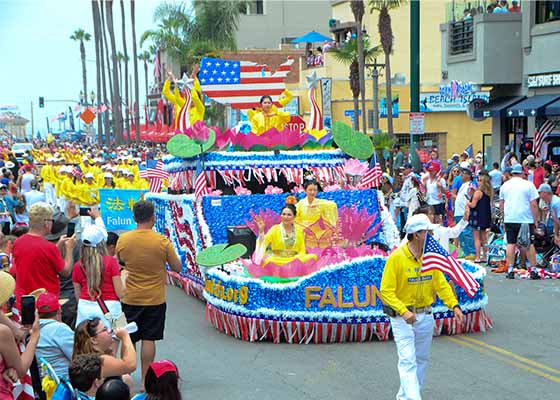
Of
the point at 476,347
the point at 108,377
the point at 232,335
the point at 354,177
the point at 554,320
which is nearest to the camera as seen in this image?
the point at 108,377

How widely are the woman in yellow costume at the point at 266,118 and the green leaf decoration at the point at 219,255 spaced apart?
13.2 ft

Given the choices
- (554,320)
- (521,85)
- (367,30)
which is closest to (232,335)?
(554,320)

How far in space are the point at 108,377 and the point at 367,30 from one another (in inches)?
1719

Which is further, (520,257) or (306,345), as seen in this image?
(520,257)

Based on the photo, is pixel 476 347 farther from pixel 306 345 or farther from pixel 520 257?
pixel 520 257

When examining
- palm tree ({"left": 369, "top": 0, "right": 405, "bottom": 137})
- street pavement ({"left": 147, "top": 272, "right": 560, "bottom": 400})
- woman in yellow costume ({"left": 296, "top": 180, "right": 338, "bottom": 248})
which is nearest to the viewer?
street pavement ({"left": 147, "top": 272, "right": 560, "bottom": 400})

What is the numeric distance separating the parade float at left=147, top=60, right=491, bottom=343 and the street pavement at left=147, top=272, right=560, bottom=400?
0.91ft

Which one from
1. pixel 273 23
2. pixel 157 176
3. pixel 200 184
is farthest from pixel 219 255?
pixel 273 23

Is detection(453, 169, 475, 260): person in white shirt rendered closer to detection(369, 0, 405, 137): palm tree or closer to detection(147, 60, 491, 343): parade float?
detection(147, 60, 491, 343): parade float

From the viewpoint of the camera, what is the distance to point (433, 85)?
1762 inches

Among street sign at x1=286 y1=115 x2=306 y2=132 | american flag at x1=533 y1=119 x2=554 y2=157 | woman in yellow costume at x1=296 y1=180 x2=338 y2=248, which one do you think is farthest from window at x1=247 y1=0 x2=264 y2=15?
woman in yellow costume at x1=296 y1=180 x2=338 y2=248

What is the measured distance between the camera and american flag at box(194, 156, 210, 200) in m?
13.3

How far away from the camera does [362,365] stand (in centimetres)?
912

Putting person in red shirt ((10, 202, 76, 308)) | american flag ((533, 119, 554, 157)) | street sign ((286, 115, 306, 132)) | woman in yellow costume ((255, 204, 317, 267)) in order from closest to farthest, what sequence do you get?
person in red shirt ((10, 202, 76, 308)), woman in yellow costume ((255, 204, 317, 267)), street sign ((286, 115, 306, 132)), american flag ((533, 119, 554, 157))
